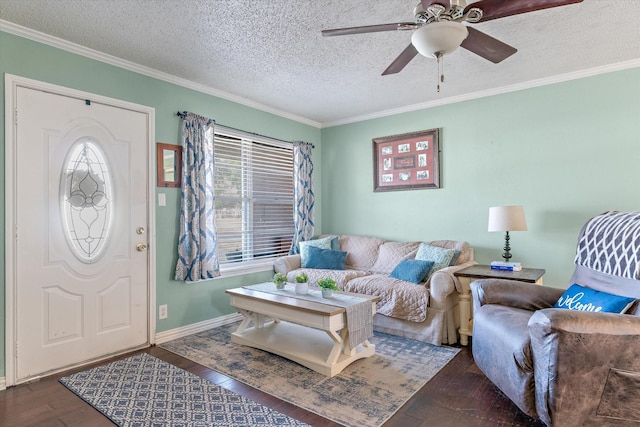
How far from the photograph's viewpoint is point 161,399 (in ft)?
7.38

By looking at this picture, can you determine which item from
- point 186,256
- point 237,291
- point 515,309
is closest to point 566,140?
point 515,309

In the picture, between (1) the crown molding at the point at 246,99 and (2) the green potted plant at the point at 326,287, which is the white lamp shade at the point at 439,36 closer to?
(2) the green potted plant at the point at 326,287

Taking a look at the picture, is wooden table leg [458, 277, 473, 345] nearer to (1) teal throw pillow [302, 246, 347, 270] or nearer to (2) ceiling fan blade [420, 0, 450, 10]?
(1) teal throw pillow [302, 246, 347, 270]

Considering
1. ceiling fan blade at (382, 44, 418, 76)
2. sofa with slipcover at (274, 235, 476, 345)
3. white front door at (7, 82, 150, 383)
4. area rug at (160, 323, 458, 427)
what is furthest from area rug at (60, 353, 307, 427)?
ceiling fan blade at (382, 44, 418, 76)

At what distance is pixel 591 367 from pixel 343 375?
151 cm

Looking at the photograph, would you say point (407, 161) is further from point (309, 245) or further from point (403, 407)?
point (403, 407)

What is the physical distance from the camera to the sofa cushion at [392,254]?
4039 millimetres

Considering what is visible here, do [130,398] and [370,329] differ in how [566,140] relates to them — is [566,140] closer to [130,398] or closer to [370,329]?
[370,329]

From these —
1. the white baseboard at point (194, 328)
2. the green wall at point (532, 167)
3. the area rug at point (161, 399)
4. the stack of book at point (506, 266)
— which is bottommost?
the area rug at point (161, 399)

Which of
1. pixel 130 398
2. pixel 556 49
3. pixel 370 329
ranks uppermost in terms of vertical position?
pixel 556 49

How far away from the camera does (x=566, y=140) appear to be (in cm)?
342

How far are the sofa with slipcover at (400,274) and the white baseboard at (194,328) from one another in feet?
2.52

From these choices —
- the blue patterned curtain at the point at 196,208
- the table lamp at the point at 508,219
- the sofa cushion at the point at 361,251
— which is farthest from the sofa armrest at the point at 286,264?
the table lamp at the point at 508,219

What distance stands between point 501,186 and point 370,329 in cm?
Result: 219
